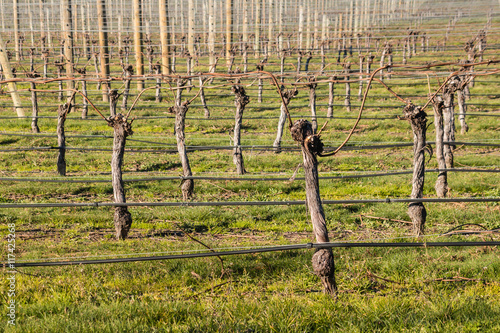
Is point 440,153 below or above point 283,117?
below

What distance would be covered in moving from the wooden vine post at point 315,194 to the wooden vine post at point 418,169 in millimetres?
2732

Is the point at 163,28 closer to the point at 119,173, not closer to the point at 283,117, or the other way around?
the point at 283,117

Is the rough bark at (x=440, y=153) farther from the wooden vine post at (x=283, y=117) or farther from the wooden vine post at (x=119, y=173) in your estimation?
the wooden vine post at (x=119, y=173)

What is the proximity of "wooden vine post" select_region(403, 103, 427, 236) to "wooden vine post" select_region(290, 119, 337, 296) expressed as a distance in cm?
273

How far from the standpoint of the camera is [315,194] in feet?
12.8

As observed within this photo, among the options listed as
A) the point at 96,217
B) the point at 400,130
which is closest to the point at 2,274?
the point at 96,217

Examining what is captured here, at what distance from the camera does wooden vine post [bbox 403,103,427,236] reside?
242 inches

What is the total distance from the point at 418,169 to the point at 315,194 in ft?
10.1

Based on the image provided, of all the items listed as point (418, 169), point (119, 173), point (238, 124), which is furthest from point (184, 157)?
point (418, 169)

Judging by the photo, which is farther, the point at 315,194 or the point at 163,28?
the point at 163,28

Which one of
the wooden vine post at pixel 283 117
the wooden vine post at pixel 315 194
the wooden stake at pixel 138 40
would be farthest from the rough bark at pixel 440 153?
the wooden stake at pixel 138 40

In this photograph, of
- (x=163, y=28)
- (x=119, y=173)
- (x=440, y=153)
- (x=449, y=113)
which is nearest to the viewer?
(x=119, y=173)

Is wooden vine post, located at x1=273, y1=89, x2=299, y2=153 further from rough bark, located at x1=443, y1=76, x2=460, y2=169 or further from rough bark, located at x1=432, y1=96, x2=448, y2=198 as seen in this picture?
rough bark, located at x1=432, y1=96, x2=448, y2=198

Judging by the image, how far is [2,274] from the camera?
4562mm
